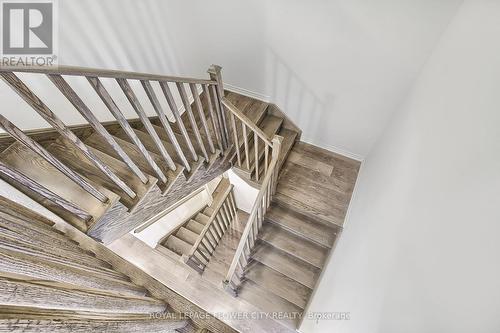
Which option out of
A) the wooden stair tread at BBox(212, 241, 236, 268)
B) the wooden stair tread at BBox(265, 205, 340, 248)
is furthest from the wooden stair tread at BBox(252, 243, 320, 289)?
the wooden stair tread at BBox(212, 241, 236, 268)

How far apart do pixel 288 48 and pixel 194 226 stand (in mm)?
3269

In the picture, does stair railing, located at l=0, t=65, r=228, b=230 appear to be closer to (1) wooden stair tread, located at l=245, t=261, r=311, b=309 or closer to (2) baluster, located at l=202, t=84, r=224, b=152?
(2) baluster, located at l=202, t=84, r=224, b=152

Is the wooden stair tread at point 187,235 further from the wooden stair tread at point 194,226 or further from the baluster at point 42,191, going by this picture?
the baluster at point 42,191

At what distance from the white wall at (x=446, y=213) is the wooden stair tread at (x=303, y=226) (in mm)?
1168

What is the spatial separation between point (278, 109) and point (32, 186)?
2.60 meters

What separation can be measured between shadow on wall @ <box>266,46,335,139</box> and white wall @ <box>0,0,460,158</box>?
Answer: 13mm

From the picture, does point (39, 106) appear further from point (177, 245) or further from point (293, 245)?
point (177, 245)

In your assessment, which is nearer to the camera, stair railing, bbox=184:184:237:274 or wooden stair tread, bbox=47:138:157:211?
wooden stair tread, bbox=47:138:157:211

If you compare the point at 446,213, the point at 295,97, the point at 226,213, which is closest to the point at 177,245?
the point at 226,213

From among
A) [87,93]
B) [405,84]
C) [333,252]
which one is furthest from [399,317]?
[87,93]

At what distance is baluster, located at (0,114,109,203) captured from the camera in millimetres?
828

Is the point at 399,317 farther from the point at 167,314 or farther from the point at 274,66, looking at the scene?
the point at 274,66

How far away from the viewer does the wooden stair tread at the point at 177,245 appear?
343 cm

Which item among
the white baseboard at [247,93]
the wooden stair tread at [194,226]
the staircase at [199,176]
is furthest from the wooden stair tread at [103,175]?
the wooden stair tread at [194,226]
